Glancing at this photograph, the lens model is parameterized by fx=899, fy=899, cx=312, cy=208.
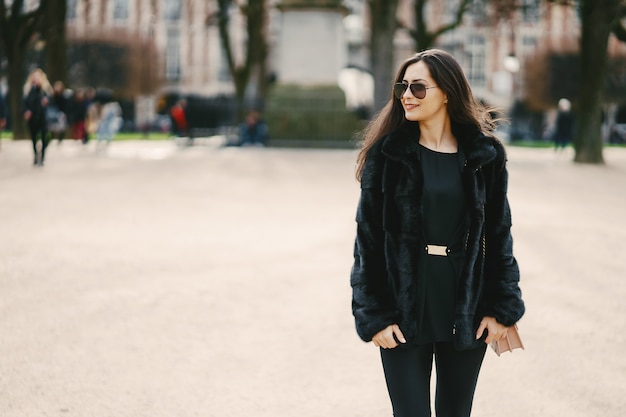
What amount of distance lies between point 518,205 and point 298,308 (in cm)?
716

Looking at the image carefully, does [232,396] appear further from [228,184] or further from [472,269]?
[228,184]

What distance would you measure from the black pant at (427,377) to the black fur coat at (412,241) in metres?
0.08

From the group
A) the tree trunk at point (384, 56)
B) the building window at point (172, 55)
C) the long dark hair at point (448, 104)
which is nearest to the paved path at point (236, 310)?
the long dark hair at point (448, 104)

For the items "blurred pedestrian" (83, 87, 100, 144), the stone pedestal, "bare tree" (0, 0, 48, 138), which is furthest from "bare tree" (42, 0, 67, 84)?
the stone pedestal

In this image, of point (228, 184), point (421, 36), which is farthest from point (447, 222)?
point (421, 36)

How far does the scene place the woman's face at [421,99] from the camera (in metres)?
3.04

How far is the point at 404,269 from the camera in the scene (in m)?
2.95

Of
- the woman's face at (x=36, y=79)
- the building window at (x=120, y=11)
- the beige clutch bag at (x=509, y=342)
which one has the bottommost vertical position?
the beige clutch bag at (x=509, y=342)

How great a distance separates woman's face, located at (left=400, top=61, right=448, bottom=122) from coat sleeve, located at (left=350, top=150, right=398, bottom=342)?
205 millimetres

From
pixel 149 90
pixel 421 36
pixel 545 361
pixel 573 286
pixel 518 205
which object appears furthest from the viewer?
pixel 149 90

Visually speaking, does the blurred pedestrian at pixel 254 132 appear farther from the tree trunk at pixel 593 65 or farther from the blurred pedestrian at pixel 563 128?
the blurred pedestrian at pixel 563 128

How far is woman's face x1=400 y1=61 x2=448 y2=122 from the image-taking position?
9.97 feet

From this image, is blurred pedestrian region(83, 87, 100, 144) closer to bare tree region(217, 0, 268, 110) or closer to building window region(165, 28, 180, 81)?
bare tree region(217, 0, 268, 110)

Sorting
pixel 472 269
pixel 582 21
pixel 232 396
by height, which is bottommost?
pixel 232 396
